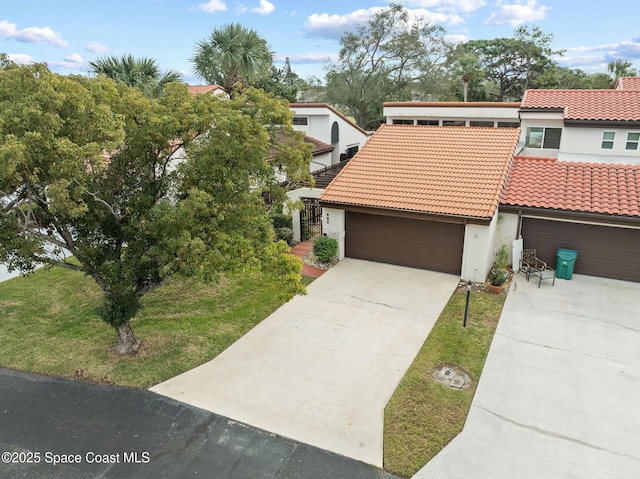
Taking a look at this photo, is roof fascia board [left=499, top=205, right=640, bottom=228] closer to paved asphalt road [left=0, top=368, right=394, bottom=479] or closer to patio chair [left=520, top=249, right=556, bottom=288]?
patio chair [left=520, top=249, right=556, bottom=288]

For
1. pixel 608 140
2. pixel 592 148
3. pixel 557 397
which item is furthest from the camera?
pixel 592 148

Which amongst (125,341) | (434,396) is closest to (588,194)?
(434,396)

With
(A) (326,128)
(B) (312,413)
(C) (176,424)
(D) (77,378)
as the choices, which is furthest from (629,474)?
(A) (326,128)

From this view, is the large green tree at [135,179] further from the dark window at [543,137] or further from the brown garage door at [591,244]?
the dark window at [543,137]

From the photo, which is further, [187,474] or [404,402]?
[404,402]

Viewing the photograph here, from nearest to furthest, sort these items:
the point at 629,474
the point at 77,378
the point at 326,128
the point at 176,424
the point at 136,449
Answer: the point at 629,474, the point at 136,449, the point at 176,424, the point at 77,378, the point at 326,128

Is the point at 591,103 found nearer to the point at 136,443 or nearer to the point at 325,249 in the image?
the point at 325,249

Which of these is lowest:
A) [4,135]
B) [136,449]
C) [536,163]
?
[136,449]

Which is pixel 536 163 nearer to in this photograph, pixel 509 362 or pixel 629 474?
pixel 509 362
